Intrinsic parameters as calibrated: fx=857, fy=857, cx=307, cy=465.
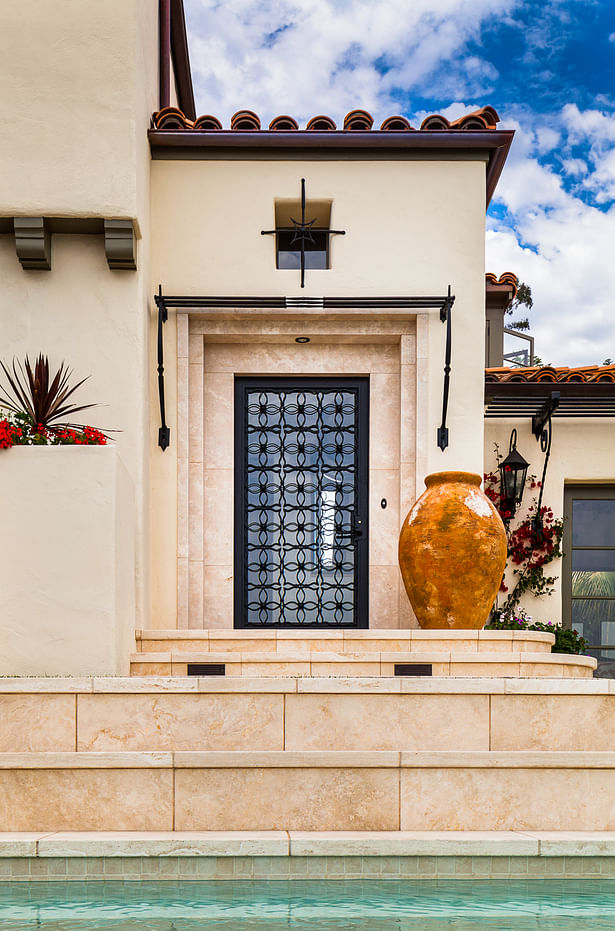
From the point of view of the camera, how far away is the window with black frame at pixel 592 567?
29.3 ft

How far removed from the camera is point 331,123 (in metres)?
7.56

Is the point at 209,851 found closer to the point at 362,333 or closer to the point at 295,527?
the point at 295,527

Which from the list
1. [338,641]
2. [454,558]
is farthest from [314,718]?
[454,558]

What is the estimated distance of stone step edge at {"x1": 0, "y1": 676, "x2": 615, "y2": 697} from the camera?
183 inches

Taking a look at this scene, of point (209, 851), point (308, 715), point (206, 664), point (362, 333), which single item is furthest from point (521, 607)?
point (209, 851)

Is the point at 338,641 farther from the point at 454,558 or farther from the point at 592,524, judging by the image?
the point at 592,524

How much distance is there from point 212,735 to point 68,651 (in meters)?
1.15

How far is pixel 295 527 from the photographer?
25.7 feet

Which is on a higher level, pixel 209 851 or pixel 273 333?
pixel 273 333

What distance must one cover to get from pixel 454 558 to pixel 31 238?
3.98m

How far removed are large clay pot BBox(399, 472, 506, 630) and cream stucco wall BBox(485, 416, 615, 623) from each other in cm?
237

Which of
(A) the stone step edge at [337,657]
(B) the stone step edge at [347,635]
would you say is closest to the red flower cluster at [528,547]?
(B) the stone step edge at [347,635]

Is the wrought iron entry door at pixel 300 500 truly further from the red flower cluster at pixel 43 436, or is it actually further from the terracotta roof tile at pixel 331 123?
the red flower cluster at pixel 43 436

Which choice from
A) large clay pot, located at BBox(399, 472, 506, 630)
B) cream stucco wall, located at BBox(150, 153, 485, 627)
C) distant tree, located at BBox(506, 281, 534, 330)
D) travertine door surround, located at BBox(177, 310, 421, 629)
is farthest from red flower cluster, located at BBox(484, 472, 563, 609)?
distant tree, located at BBox(506, 281, 534, 330)
